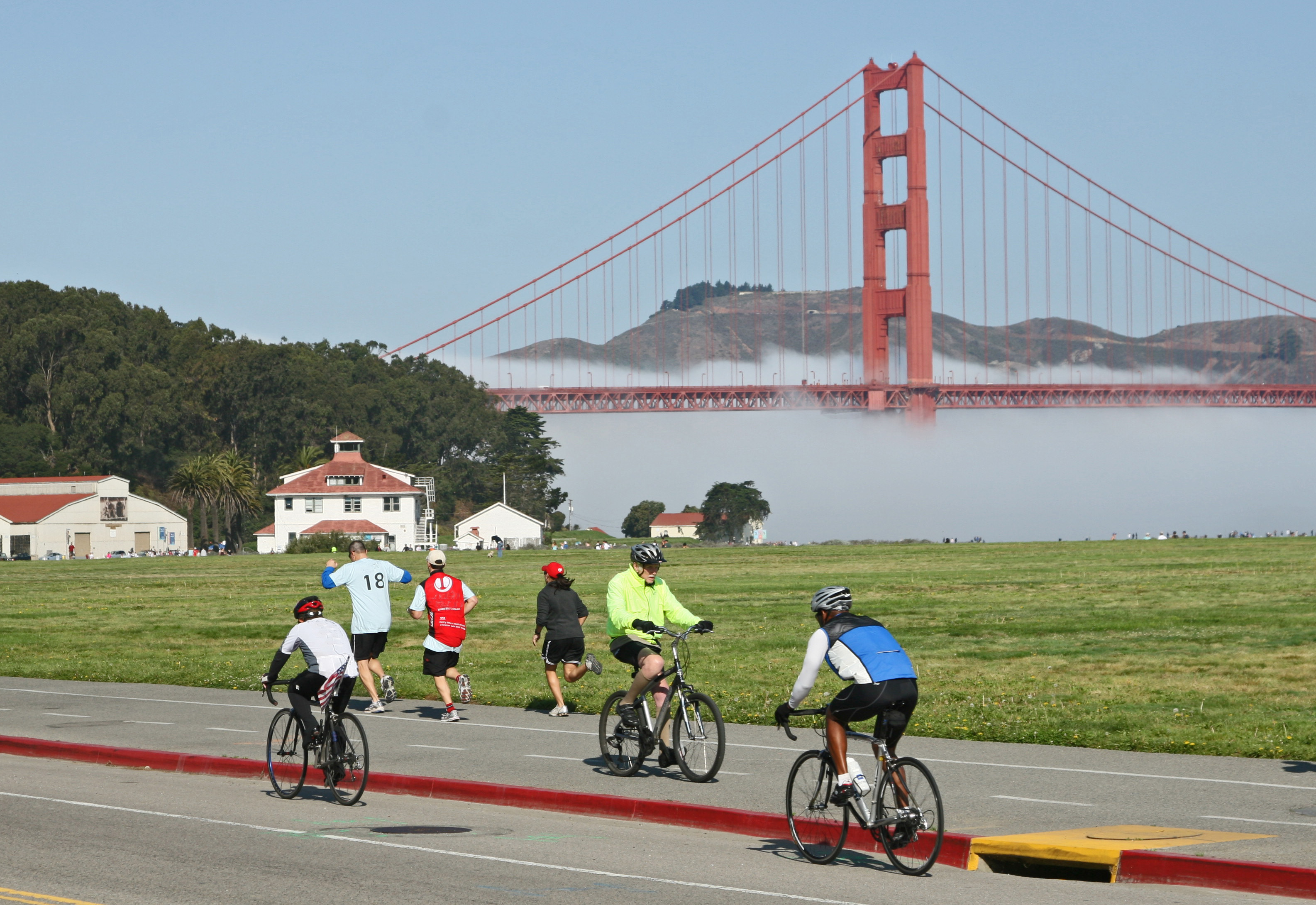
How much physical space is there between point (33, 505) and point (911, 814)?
375 ft

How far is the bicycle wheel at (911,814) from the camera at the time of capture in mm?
10008

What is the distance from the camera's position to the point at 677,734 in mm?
14094

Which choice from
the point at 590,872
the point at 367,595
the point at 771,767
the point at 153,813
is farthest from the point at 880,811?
the point at 367,595

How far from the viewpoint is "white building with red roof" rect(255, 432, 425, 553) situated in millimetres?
117562

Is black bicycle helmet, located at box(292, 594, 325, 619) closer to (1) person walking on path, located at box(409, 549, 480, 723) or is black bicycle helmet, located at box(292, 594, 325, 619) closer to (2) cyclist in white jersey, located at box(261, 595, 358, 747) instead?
(2) cyclist in white jersey, located at box(261, 595, 358, 747)

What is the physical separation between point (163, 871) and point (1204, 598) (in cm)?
3343

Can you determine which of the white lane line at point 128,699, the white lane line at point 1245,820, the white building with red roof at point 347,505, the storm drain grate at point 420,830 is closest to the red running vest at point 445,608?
the white lane line at point 128,699

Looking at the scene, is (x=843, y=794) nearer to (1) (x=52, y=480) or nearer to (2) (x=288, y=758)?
(2) (x=288, y=758)

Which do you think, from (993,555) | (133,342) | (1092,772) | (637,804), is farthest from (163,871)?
(133,342)

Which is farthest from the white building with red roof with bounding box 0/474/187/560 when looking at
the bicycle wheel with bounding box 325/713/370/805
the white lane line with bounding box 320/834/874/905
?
the white lane line with bounding box 320/834/874/905

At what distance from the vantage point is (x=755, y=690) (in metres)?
21.0

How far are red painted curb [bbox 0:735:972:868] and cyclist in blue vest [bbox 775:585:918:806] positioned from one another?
746mm

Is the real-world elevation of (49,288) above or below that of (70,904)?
above

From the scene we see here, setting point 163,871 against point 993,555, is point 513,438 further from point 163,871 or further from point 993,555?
point 163,871
